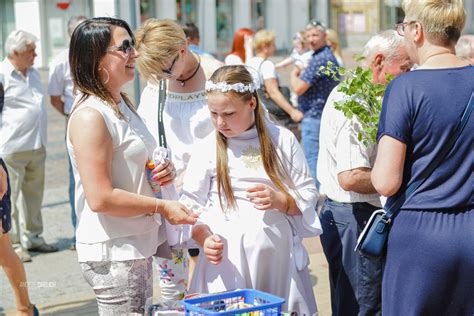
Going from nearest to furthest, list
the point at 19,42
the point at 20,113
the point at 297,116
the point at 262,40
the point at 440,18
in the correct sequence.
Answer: the point at 440,18 → the point at 19,42 → the point at 20,113 → the point at 297,116 → the point at 262,40

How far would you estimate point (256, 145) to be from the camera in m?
3.47

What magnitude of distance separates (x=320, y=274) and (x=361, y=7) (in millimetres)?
29184

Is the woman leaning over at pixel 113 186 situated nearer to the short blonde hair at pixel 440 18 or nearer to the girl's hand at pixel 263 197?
the girl's hand at pixel 263 197

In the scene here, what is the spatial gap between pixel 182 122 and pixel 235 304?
144 centimetres

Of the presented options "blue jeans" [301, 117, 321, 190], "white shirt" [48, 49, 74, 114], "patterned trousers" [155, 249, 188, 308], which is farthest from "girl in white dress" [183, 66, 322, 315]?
"blue jeans" [301, 117, 321, 190]

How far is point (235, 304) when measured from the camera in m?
3.05

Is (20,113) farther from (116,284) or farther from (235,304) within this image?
(235,304)

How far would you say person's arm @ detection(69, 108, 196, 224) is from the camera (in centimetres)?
301

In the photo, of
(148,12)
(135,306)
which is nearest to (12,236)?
(135,306)

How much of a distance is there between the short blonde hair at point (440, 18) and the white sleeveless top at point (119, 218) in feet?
3.93

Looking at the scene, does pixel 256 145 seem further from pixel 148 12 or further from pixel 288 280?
pixel 148 12

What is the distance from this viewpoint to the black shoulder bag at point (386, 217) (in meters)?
2.89

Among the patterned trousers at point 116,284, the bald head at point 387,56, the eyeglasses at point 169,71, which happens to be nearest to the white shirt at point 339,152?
the bald head at point 387,56

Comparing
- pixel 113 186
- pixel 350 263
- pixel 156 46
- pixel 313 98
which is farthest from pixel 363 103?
pixel 313 98
